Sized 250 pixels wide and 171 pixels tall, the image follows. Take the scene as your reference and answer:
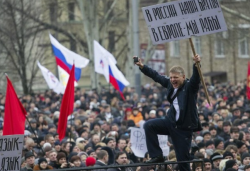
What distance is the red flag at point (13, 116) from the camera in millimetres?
11789

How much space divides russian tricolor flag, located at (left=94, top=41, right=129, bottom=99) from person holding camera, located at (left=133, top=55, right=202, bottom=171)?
40.2ft

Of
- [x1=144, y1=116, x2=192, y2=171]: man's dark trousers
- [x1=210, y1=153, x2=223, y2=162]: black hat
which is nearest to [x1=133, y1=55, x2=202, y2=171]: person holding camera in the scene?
[x1=144, y1=116, x2=192, y2=171]: man's dark trousers

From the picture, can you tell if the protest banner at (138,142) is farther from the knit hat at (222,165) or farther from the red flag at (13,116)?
the red flag at (13,116)

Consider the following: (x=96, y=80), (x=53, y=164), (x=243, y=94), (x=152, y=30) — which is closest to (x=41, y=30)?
(x=96, y=80)

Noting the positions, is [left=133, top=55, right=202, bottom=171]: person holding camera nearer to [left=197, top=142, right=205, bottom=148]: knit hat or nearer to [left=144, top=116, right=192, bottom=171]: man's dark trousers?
[left=144, top=116, right=192, bottom=171]: man's dark trousers

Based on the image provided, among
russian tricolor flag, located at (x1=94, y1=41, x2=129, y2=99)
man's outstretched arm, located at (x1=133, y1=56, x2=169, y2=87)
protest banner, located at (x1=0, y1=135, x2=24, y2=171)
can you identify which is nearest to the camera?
protest banner, located at (x1=0, y1=135, x2=24, y2=171)

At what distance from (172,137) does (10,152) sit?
1976 mm

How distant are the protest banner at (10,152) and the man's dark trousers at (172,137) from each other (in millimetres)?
1656

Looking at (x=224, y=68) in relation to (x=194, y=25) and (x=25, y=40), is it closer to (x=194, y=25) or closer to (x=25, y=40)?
(x=25, y=40)

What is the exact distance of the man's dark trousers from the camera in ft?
31.2

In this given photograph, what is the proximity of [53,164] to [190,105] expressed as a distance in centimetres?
432

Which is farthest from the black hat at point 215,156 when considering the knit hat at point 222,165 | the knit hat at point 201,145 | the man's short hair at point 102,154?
the man's short hair at point 102,154

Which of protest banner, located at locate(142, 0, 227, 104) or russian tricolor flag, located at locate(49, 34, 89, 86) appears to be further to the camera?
russian tricolor flag, located at locate(49, 34, 89, 86)

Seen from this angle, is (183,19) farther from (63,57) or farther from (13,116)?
(63,57)
